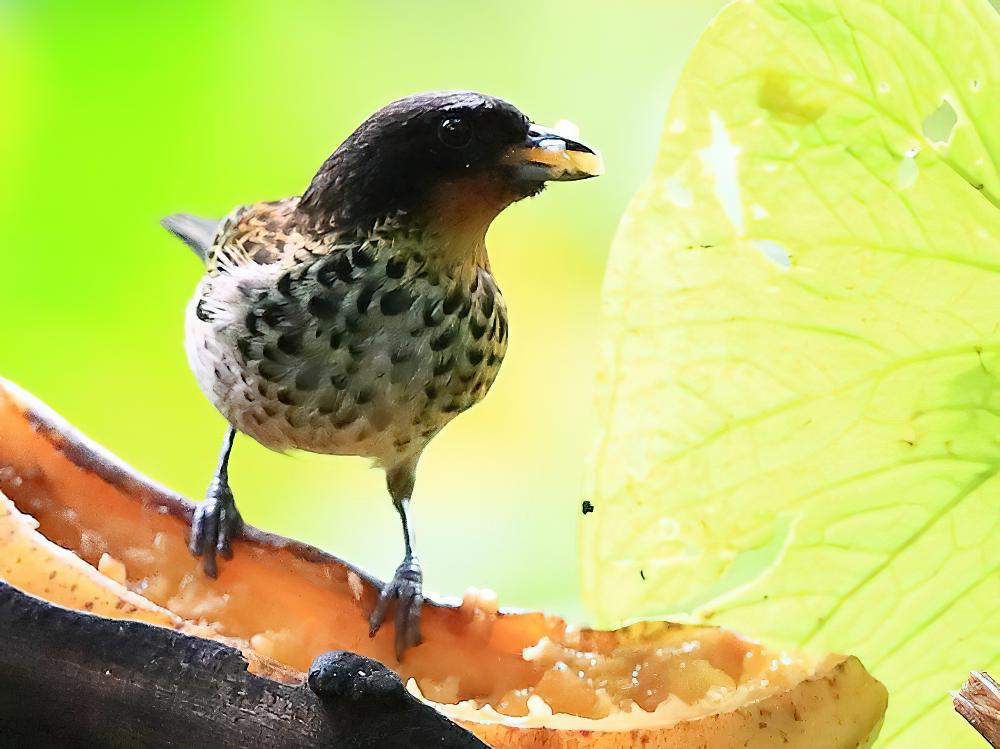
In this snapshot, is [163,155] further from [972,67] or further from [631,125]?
[972,67]

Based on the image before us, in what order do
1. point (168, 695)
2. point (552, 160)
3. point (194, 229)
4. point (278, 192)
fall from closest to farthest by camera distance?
1. point (168, 695)
2. point (552, 160)
3. point (194, 229)
4. point (278, 192)

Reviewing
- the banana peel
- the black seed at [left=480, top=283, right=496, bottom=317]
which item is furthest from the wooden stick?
the black seed at [left=480, top=283, right=496, bottom=317]

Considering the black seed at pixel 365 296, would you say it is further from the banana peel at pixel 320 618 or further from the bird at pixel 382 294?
the banana peel at pixel 320 618

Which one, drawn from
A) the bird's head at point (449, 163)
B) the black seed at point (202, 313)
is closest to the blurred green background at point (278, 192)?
the black seed at point (202, 313)

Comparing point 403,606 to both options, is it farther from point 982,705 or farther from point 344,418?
point 982,705

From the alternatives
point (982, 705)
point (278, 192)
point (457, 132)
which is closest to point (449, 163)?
point (457, 132)

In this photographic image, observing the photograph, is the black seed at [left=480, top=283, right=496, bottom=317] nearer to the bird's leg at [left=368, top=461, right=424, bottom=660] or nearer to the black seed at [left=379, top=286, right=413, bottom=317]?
the black seed at [left=379, top=286, right=413, bottom=317]
